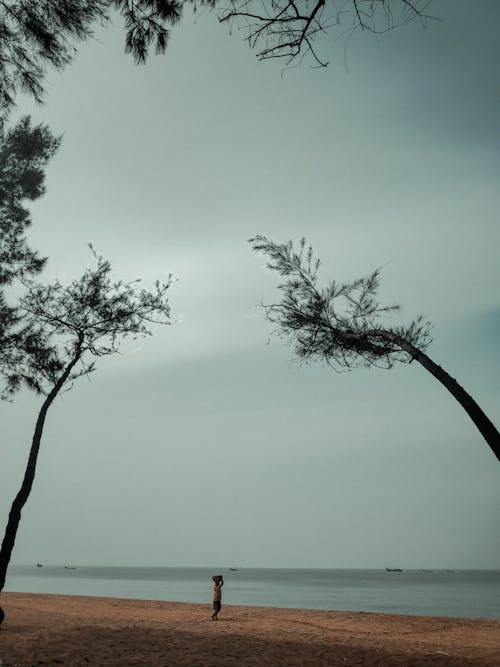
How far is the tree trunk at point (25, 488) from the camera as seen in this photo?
8.37m

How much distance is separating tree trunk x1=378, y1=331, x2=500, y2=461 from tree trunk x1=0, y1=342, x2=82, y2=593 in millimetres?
6820

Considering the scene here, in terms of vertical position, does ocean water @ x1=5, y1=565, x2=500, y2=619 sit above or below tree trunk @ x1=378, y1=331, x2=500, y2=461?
below

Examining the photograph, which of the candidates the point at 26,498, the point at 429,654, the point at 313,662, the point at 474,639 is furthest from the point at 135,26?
the point at 474,639

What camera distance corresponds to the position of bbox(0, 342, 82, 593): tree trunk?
27.5 feet

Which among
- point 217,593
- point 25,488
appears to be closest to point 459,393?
point 25,488

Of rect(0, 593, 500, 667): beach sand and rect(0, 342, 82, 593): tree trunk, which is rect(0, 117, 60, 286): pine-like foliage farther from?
rect(0, 593, 500, 667): beach sand

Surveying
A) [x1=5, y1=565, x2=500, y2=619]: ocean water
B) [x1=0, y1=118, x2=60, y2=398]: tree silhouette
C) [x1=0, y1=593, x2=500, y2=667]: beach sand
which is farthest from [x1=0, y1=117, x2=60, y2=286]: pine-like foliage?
[x1=5, y1=565, x2=500, y2=619]: ocean water

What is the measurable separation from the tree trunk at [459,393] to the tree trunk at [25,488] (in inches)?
269

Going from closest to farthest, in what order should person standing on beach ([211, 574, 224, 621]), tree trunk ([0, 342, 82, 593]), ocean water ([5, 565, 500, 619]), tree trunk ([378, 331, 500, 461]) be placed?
tree trunk ([378, 331, 500, 461]), tree trunk ([0, 342, 82, 593]), person standing on beach ([211, 574, 224, 621]), ocean water ([5, 565, 500, 619])

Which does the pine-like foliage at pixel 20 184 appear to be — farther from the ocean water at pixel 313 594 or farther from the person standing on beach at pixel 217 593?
the ocean water at pixel 313 594

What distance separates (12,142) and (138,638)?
1040 centimetres

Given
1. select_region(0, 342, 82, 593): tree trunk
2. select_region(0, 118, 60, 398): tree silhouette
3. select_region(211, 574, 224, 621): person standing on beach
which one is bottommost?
select_region(211, 574, 224, 621): person standing on beach

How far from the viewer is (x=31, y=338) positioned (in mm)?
9875

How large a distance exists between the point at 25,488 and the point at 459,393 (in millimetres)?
8016
